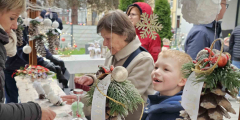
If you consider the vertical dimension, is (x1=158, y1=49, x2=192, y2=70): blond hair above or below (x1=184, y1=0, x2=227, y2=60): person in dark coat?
below

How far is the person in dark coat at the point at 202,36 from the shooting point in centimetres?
91

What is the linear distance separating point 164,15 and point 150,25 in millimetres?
79

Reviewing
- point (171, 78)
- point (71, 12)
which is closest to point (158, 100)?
point (171, 78)

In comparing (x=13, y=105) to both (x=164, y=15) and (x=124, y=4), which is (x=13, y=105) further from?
(x=164, y=15)

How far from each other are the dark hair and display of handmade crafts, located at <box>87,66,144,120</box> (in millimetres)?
228

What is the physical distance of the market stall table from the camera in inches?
47.0

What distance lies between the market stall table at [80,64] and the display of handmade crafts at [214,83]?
545 millimetres

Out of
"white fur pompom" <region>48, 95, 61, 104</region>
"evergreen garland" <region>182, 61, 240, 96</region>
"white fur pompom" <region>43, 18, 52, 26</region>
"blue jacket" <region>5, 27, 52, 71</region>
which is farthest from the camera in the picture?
"blue jacket" <region>5, 27, 52, 71</region>

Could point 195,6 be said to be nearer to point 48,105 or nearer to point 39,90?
point 48,105

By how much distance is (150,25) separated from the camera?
1.02 metres

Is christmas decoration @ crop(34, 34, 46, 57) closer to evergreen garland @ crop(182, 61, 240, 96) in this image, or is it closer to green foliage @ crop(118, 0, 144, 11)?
green foliage @ crop(118, 0, 144, 11)

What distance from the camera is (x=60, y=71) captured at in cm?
197

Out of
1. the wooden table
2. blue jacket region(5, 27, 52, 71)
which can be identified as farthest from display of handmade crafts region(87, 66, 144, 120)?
blue jacket region(5, 27, 52, 71)

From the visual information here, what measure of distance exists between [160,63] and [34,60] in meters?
2.33
